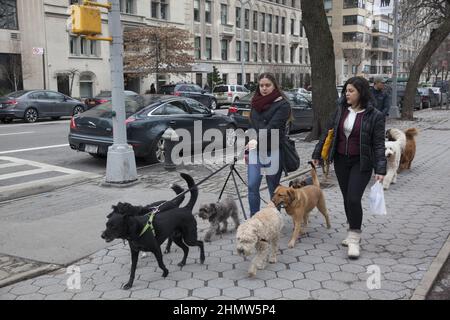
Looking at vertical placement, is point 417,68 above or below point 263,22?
below

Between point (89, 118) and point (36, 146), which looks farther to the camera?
point (36, 146)

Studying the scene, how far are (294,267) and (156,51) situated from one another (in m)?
33.6

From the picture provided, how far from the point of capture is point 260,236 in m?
4.52

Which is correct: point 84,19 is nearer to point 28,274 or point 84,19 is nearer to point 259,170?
point 259,170

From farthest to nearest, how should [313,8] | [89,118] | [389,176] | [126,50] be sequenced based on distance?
[126,50] < [313,8] < [89,118] < [389,176]

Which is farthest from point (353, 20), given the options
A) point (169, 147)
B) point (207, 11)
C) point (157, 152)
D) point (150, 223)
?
point (150, 223)

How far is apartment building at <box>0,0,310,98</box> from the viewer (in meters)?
32.7

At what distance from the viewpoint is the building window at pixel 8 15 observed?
3170cm

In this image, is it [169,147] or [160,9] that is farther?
[160,9]

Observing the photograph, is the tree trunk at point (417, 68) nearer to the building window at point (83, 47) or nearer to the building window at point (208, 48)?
the building window at point (83, 47)

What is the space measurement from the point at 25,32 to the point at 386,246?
108ft

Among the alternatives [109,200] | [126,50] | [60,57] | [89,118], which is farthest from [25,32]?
[109,200]

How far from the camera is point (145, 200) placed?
25.0 ft
